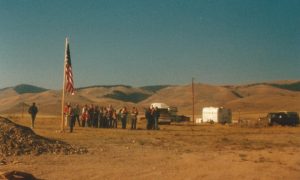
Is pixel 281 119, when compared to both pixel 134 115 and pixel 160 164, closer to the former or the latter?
pixel 134 115

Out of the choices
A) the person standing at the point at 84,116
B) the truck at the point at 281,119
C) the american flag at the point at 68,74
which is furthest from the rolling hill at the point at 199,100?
the american flag at the point at 68,74

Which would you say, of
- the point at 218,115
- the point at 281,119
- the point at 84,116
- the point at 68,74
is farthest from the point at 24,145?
the point at 218,115

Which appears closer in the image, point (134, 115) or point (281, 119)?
point (134, 115)

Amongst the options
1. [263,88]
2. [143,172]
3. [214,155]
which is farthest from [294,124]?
[263,88]

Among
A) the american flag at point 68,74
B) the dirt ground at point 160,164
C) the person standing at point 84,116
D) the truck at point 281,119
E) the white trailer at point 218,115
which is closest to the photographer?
the dirt ground at point 160,164

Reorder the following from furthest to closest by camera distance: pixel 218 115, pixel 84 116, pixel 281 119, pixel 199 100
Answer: pixel 199 100
pixel 218 115
pixel 281 119
pixel 84 116

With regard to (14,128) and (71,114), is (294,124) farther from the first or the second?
(14,128)

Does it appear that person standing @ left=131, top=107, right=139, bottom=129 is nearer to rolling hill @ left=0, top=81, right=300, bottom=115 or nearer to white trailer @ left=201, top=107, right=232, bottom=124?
white trailer @ left=201, top=107, right=232, bottom=124

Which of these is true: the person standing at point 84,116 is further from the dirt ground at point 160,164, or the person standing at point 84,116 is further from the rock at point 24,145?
the dirt ground at point 160,164

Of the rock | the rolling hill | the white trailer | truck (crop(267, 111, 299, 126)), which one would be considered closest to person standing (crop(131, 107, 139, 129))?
truck (crop(267, 111, 299, 126))

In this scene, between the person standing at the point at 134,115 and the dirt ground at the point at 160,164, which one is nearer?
the dirt ground at the point at 160,164

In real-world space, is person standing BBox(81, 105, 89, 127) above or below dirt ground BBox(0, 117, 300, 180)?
above

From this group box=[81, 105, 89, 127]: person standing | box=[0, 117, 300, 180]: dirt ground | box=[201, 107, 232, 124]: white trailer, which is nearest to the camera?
box=[0, 117, 300, 180]: dirt ground

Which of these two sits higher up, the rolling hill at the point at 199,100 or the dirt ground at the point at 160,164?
the rolling hill at the point at 199,100
